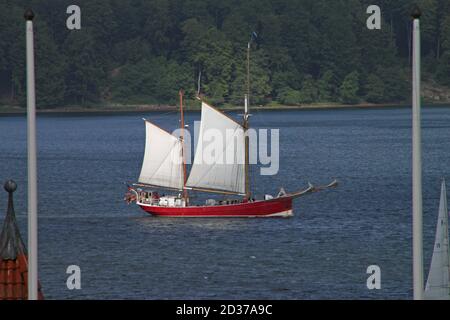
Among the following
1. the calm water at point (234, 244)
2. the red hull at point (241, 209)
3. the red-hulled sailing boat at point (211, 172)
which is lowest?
the calm water at point (234, 244)

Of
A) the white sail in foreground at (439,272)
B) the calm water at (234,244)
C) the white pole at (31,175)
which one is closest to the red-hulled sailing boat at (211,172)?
the calm water at (234,244)

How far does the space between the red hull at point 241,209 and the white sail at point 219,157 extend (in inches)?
66.4

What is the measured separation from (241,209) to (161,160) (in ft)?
21.2

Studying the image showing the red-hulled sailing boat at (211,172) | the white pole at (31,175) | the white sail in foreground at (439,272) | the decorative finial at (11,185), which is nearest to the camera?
the white pole at (31,175)

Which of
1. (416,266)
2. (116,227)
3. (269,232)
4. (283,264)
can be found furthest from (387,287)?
(416,266)

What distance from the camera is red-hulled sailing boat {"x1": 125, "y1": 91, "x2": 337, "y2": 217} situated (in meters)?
94.7

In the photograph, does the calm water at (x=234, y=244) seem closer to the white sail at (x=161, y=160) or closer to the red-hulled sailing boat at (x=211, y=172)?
the red-hulled sailing boat at (x=211, y=172)

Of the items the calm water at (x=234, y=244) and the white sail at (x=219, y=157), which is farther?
the white sail at (x=219, y=157)

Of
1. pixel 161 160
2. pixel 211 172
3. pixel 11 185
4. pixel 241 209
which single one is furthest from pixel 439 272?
pixel 161 160

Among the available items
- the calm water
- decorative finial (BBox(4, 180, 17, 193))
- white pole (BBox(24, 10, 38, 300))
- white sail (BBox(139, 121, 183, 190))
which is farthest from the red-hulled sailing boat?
white pole (BBox(24, 10, 38, 300))

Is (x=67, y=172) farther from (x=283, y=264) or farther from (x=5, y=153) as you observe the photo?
(x=283, y=264)

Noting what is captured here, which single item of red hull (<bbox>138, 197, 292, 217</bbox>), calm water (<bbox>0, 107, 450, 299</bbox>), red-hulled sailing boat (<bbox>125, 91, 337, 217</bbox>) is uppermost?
red-hulled sailing boat (<bbox>125, 91, 337, 217</bbox>)

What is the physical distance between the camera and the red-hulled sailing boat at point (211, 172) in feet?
311

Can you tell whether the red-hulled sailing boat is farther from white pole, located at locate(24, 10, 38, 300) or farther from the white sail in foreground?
white pole, located at locate(24, 10, 38, 300)
